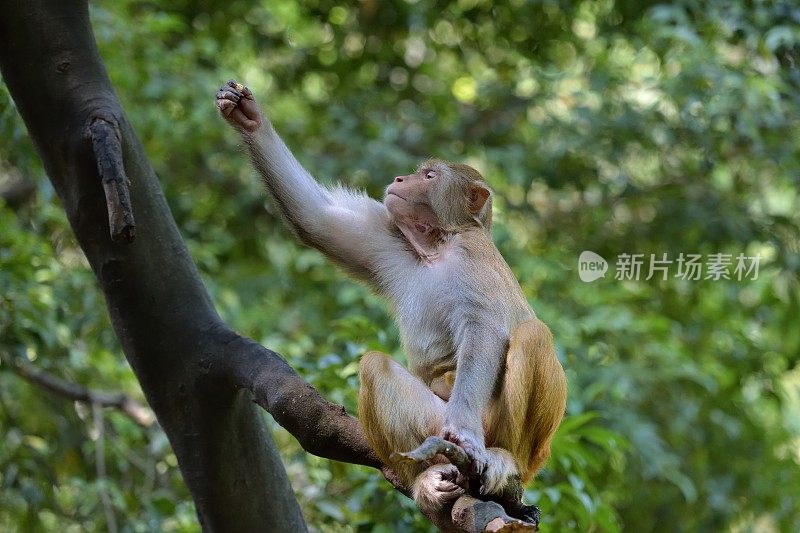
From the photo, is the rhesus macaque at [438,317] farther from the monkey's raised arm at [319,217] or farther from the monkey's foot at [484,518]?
the monkey's foot at [484,518]

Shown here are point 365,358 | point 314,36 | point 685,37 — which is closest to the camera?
point 365,358

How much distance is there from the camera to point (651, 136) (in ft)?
23.3

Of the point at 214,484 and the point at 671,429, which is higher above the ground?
the point at 214,484

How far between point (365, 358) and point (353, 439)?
34 centimetres

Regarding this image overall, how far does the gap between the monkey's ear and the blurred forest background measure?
1.01 meters

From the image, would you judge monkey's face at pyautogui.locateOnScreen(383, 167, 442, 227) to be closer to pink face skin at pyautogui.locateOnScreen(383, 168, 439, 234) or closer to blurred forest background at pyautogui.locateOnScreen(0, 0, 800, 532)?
pink face skin at pyautogui.locateOnScreen(383, 168, 439, 234)

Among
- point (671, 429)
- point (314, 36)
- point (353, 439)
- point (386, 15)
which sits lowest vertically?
point (671, 429)

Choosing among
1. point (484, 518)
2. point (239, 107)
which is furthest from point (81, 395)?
point (484, 518)

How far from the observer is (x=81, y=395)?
5.70 m

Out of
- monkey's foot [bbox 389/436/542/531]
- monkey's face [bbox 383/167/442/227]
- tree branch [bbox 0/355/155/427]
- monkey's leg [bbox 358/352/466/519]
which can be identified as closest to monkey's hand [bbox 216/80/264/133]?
monkey's face [bbox 383/167/442/227]

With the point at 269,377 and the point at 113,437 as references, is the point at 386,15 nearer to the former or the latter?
the point at 113,437

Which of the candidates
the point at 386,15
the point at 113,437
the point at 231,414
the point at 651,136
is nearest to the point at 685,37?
the point at 651,136

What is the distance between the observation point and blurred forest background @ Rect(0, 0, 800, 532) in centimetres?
555

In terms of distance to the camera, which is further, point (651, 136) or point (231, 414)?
point (651, 136)
